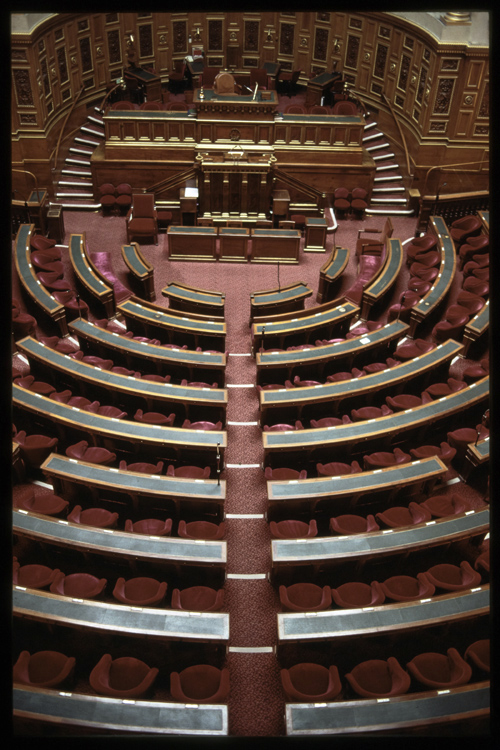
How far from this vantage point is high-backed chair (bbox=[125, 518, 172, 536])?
209 inches

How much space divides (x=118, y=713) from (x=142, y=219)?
813 centimetres

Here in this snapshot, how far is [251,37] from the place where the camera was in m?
14.0

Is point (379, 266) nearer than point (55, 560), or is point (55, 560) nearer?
point (55, 560)

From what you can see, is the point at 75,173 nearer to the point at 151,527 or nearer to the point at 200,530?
the point at 151,527

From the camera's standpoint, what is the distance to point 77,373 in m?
6.64

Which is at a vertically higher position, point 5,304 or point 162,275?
point 5,304

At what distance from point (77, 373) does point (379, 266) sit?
16.8 feet

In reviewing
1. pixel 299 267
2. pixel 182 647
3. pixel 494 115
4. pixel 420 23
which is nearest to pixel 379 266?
pixel 299 267

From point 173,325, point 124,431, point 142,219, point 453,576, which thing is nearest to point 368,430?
point 453,576

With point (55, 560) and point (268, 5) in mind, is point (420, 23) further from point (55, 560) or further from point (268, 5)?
point (268, 5)

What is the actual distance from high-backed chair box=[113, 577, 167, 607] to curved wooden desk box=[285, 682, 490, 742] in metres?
1.31

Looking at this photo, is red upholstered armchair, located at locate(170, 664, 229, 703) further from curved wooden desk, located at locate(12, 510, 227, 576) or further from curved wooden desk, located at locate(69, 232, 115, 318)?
curved wooden desk, located at locate(69, 232, 115, 318)

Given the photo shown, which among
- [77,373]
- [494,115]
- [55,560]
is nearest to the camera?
[494,115]

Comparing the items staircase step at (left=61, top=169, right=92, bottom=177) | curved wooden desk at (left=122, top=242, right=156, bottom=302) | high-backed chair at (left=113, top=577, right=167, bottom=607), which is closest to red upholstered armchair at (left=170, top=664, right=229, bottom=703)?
high-backed chair at (left=113, top=577, right=167, bottom=607)
